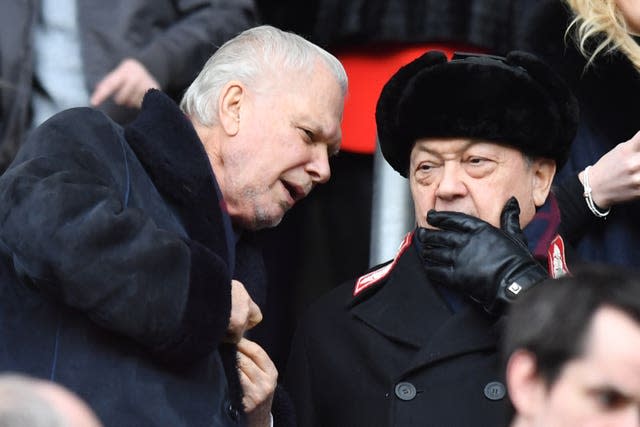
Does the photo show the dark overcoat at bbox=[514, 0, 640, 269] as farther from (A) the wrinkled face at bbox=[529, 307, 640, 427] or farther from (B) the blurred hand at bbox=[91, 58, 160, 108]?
(A) the wrinkled face at bbox=[529, 307, 640, 427]

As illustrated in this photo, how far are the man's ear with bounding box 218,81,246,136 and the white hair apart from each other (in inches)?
0.6

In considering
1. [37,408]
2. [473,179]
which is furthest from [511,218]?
[37,408]

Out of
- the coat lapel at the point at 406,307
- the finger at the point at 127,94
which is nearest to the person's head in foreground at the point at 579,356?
the coat lapel at the point at 406,307

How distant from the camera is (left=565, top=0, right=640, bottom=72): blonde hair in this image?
14.3 ft

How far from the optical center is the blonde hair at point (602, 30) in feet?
14.3

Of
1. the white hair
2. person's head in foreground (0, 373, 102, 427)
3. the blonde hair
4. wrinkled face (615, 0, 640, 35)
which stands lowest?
the blonde hair

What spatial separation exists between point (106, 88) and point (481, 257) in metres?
1.30

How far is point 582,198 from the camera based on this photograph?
4336mm

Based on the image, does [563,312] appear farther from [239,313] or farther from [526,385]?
[239,313]

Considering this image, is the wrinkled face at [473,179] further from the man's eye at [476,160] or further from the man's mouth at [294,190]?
the man's mouth at [294,190]

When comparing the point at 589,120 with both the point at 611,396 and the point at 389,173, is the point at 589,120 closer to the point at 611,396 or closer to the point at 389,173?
the point at 389,173

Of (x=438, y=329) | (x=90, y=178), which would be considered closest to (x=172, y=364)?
(x=90, y=178)

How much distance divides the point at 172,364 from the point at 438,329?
0.74 metres

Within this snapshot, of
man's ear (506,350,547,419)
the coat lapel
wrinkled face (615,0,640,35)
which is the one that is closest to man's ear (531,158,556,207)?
the coat lapel
